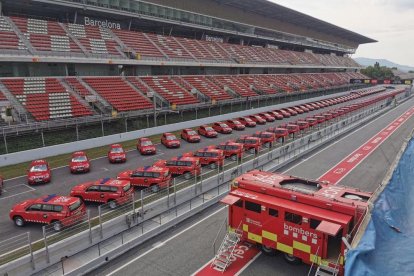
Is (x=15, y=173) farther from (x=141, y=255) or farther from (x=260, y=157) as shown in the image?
(x=260, y=157)

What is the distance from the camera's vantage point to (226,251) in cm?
1354

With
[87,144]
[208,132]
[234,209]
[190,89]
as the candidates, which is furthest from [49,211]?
[190,89]

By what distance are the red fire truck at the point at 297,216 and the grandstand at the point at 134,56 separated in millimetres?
26528

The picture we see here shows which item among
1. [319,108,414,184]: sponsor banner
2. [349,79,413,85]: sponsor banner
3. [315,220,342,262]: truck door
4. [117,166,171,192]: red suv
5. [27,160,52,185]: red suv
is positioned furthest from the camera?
[349,79,413,85]: sponsor banner

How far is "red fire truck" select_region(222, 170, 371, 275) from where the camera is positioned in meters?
11.3

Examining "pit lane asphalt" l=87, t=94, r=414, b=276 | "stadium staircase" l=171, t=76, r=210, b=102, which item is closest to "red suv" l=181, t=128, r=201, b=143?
"pit lane asphalt" l=87, t=94, r=414, b=276

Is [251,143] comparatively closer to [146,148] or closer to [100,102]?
[146,148]

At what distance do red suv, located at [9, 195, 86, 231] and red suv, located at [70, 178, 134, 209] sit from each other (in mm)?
1720

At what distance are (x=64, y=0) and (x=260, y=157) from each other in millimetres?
37185

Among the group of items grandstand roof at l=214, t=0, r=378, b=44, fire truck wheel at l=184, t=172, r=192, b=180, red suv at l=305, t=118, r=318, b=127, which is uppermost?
grandstand roof at l=214, t=0, r=378, b=44

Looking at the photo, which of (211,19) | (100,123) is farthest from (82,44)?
(211,19)

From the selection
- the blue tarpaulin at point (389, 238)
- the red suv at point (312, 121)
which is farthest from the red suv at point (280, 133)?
the blue tarpaulin at point (389, 238)

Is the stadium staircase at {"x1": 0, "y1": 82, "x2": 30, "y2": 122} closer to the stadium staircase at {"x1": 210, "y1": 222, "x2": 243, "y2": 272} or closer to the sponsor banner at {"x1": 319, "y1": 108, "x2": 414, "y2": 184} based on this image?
the stadium staircase at {"x1": 210, "y1": 222, "x2": 243, "y2": 272}

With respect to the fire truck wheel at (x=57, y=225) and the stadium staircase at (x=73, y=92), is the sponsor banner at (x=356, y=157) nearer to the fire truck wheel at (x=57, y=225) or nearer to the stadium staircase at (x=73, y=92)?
the fire truck wheel at (x=57, y=225)
